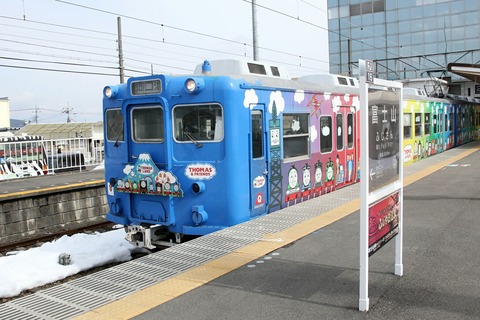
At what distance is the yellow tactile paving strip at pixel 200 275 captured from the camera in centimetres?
383

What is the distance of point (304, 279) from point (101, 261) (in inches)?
180

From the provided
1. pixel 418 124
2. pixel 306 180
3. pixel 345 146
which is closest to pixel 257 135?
pixel 306 180

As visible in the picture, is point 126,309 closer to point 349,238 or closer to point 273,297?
point 273,297

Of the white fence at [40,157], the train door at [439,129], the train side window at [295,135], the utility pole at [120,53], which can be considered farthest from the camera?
the utility pole at [120,53]

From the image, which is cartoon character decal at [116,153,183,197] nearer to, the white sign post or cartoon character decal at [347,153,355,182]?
the white sign post

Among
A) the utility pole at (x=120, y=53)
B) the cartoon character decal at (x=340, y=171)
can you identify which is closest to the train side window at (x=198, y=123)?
the cartoon character decal at (x=340, y=171)

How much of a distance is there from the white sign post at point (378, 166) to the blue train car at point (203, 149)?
275cm

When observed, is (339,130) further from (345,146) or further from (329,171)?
(329,171)

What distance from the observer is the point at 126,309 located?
3.84m

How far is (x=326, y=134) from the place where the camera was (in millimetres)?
9008

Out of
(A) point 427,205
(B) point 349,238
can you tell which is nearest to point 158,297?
(B) point 349,238

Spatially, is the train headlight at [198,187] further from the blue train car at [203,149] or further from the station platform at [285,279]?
the station platform at [285,279]

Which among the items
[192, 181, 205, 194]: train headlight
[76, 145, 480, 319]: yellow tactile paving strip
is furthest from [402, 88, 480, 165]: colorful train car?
[192, 181, 205, 194]: train headlight

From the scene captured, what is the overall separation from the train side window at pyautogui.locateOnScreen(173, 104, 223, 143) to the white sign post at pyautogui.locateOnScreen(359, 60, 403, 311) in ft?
9.63
